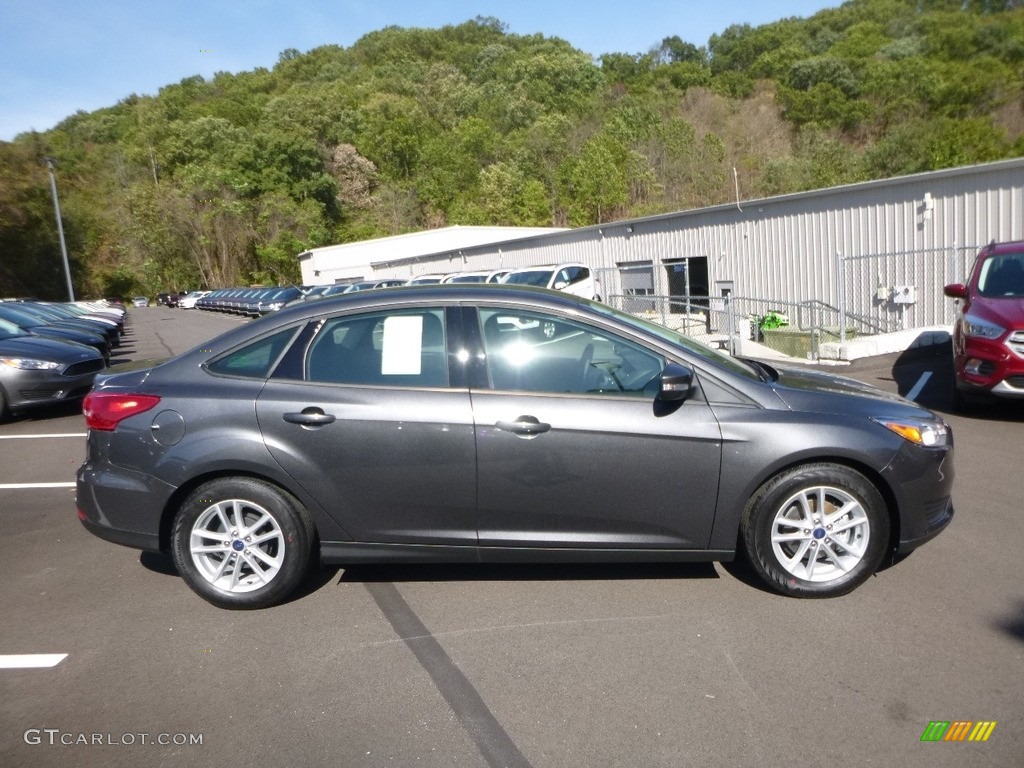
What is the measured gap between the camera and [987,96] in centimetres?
5381

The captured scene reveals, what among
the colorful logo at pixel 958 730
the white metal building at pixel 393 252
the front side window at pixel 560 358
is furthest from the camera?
the white metal building at pixel 393 252

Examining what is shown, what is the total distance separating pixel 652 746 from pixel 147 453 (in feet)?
9.74

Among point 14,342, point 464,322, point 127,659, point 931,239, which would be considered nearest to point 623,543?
point 464,322

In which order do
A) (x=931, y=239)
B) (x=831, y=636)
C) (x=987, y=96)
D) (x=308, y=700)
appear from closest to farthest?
(x=308, y=700), (x=831, y=636), (x=931, y=239), (x=987, y=96)

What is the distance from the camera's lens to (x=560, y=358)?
4367 mm

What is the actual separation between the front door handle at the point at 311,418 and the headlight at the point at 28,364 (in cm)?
850

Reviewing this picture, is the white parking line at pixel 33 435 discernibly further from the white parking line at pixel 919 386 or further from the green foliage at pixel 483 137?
the green foliage at pixel 483 137

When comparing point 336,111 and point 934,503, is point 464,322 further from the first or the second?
point 336,111

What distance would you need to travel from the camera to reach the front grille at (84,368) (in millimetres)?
11305

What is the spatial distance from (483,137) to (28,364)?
68111mm

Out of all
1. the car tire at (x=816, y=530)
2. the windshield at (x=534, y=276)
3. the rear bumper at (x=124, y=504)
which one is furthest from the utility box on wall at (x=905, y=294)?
the rear bumper at (x=124, y=504)

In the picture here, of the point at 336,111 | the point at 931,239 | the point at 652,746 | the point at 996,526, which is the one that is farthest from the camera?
the point at 336,111

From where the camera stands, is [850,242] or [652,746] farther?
[850,242]

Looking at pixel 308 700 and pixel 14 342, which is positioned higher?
pixel 14 342
